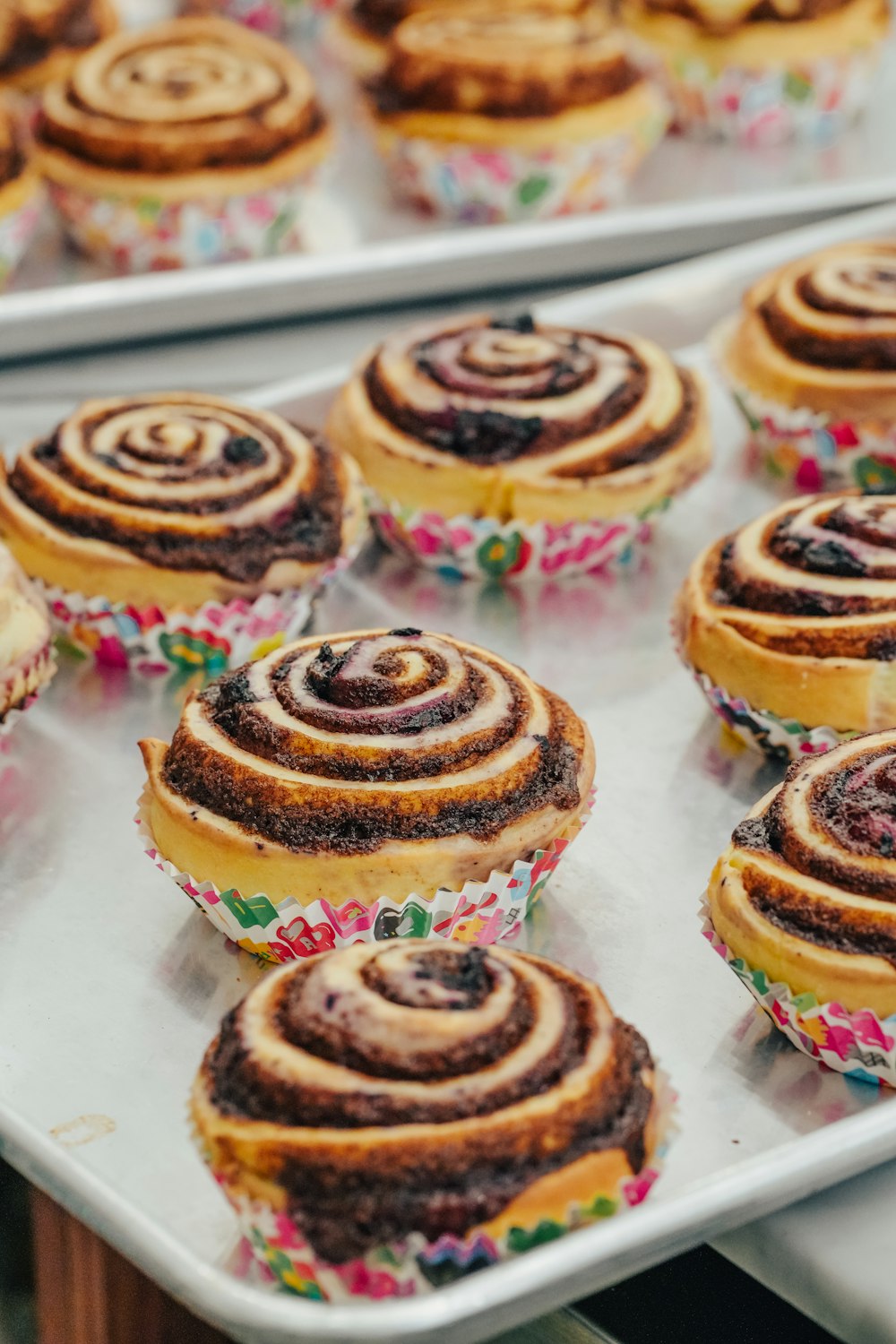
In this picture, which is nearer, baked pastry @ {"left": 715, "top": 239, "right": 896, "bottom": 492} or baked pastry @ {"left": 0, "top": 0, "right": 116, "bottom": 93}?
baked pastry @ {"left": 715, "top": 239, "right": 896, "bottom": 492}

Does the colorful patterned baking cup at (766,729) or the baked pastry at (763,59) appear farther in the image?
the baked pastry at (763,59)

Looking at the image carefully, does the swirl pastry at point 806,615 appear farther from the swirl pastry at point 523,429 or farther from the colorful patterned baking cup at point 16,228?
the colorful patterned baking cup at point 16,228

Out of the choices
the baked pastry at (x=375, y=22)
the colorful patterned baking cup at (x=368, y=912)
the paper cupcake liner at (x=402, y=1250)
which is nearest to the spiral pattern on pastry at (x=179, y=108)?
the baked pastry at (x=375, y=22)

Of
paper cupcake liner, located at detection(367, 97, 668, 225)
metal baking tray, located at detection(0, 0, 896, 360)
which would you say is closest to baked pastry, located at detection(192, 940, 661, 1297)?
metal baking tray, located at detection(0, 0, 896, 360)

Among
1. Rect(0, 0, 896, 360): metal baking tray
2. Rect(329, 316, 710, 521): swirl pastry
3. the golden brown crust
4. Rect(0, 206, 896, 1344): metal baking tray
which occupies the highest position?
the golden brown crust

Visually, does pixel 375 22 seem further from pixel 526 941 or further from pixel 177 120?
pixel 526 941

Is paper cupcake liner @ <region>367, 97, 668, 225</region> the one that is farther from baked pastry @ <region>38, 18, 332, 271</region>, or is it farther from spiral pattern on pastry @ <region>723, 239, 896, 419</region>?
spiral pattern on pastry @ <region>723, 239, 896, 419</region>
